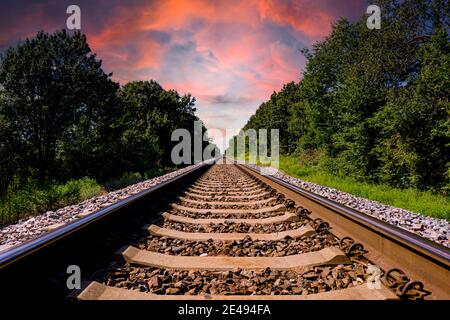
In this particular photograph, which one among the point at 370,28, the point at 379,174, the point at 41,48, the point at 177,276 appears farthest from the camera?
the point at 370,28

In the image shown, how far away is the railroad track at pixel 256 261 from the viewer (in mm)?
1992

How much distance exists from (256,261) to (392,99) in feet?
37.6

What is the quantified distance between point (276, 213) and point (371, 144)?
9034 mm

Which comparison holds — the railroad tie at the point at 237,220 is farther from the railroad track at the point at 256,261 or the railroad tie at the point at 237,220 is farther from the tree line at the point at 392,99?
the tree line at the point at 392,99

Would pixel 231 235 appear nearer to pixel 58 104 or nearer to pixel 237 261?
pixel 237 261

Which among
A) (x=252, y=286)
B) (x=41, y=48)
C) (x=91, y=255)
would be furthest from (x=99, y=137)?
(x=252, y=286)

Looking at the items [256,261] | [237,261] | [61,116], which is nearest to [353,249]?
[256,261]

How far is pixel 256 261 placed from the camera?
2.68 meters

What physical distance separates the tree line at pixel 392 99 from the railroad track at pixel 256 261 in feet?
24.2

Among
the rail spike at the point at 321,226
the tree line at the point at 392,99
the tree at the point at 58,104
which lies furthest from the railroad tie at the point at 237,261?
the tree at the point at 58,104

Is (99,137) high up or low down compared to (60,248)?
up

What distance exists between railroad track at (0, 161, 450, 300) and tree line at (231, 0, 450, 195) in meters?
7.37
